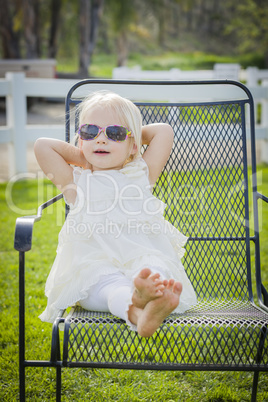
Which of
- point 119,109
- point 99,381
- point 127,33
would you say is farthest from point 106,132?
point 127,33

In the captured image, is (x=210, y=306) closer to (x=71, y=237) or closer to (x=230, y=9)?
(x=71, y=237)

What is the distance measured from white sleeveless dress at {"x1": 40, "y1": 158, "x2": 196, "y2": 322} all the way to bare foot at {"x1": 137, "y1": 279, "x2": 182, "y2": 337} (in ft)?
1.02

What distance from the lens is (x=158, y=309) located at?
1.70m

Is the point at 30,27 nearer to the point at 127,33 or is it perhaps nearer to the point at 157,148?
the point at 127,33

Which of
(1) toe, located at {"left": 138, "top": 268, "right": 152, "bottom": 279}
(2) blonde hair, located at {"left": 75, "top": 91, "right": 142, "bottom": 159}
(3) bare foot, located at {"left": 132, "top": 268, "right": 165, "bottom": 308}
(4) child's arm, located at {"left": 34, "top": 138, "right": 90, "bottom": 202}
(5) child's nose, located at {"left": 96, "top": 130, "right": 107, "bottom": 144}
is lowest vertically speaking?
(3) bare foot, located at {"left": 132, "top": 268, "right": 165, "bottom": 308}

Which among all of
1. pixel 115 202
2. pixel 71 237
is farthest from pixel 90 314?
pixel 115 202

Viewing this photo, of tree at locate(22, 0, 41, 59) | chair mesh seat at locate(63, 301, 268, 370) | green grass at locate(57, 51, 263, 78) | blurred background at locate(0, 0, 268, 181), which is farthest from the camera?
green grass at locate(57, 51, 263, 78)

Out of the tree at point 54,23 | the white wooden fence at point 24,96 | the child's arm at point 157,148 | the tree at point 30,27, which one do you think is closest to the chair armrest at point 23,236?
the child's arm at point 157,148

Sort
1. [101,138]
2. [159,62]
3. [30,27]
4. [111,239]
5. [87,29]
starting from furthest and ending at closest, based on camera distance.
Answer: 1. [159,62]
2. [87,29]
3. [30,27]
4. [101,138]
5. [111,239]

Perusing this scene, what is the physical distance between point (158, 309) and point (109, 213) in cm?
63

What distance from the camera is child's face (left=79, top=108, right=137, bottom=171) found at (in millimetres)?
2268

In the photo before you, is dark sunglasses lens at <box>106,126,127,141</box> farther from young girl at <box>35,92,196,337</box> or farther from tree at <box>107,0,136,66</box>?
tree at <box>107,0,136,66</box>

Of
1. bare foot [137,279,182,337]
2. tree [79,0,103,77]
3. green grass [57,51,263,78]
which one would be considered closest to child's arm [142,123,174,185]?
bare foot [137,279,182,337]

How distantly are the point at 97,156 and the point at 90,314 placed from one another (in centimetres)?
73
